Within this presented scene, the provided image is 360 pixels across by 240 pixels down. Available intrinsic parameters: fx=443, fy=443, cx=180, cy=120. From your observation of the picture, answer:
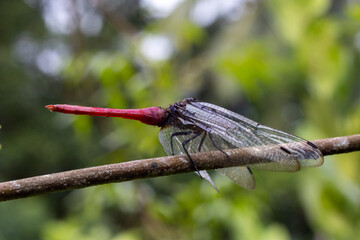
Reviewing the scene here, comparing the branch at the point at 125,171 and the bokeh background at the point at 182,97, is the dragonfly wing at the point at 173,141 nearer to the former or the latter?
the bokeh background at the point at 182,97

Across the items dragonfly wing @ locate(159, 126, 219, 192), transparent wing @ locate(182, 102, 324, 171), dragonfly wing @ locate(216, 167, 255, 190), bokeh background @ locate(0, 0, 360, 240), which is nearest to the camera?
transparent wing @ locate(182, 102, 324, 171)

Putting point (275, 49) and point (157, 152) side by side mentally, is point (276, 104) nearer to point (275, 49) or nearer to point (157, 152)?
point (275, 49)

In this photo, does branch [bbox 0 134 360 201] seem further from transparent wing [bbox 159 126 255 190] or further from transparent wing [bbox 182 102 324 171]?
transparent wing [bbox 159 126 255 190]

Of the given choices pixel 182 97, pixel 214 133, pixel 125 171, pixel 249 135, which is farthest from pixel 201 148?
pixel 182 97

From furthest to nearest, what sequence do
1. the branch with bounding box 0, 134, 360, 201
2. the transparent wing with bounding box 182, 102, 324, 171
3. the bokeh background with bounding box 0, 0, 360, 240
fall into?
the bokeh background with bounding box 0, 0, 360, 240 → the transparent wing with bounding box 182, 102, 324, 171 → the branch with bounding box 0, 134, 360, 201

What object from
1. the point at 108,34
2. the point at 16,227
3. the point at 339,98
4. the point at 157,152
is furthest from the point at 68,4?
the point at 108,34

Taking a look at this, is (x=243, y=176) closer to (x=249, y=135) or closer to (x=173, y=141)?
(x=249, y=135)

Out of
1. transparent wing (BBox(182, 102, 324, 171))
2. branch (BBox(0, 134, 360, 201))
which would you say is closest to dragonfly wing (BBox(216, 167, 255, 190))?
transparent wing (BBox(182, 102, 324, 171))
